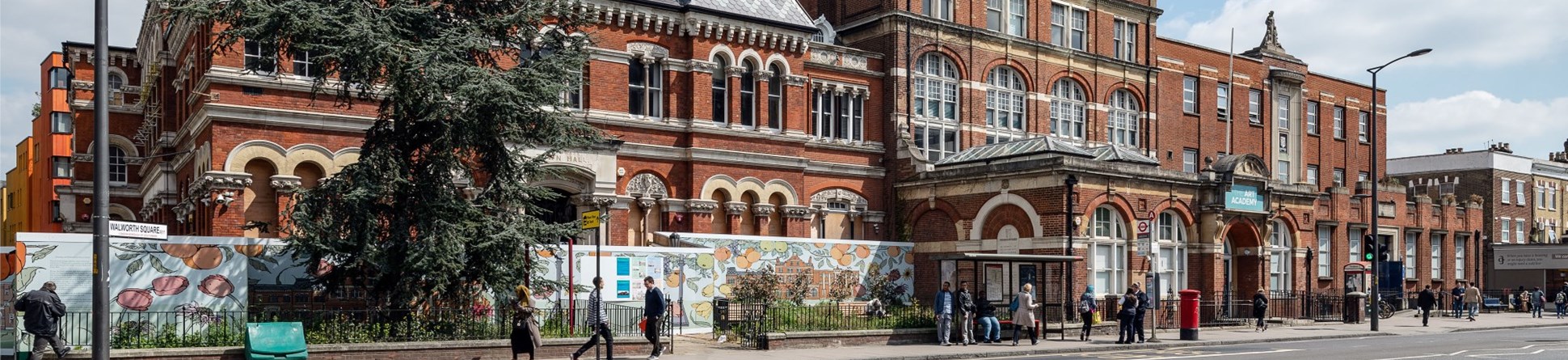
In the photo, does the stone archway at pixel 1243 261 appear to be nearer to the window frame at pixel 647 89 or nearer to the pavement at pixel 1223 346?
the pavement at pixel 1223 346

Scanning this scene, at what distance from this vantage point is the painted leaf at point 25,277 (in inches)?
842

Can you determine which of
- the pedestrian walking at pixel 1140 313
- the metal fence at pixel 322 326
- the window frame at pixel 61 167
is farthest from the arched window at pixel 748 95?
the window frame at pixel 61 167

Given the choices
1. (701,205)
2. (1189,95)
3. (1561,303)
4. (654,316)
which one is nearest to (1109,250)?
(701,205)

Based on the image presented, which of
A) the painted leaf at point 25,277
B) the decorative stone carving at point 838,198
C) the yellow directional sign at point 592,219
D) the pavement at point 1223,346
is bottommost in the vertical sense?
the pavement at point 1223,346

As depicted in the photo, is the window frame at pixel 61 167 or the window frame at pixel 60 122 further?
the window frame at pixel 60 122

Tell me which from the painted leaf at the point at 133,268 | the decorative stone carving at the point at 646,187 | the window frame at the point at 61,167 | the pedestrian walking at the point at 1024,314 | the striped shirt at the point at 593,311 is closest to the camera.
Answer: the painted leaf at the point at 133,268

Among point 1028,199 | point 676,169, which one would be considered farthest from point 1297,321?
point 676,169

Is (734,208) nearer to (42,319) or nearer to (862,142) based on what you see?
(862,142)

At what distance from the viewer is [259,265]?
85.1 ft

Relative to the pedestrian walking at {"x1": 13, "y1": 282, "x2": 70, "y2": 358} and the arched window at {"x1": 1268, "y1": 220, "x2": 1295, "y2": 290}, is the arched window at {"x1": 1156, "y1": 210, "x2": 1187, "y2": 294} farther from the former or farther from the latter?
the pedestrian walking at {"x1": 13, "y1": 282, "x2": 70, "y2": 358}

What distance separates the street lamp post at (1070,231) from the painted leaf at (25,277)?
69.4 ft

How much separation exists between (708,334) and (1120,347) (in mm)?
8841

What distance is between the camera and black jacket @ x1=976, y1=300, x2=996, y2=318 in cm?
2939

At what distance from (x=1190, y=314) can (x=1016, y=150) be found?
7.58 metres
